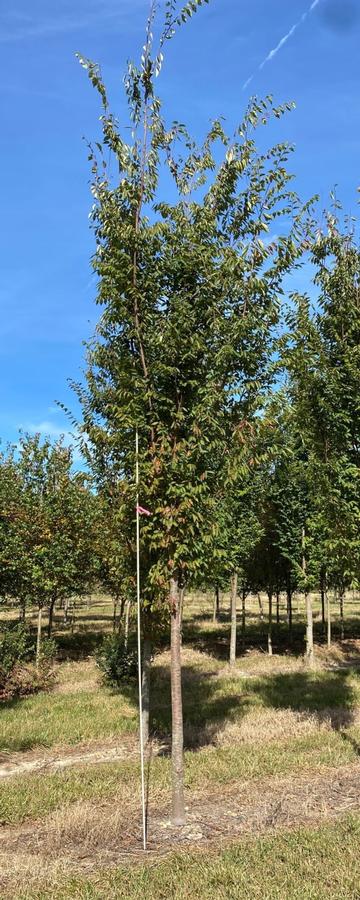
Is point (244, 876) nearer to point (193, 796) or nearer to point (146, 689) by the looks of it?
point (193, 796)

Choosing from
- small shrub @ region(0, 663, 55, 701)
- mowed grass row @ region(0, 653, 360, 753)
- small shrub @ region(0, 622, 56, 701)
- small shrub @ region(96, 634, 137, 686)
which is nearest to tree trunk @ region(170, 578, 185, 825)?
mowed grass row @ region(0, 653, 360, 753)

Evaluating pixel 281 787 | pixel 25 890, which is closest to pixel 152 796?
pixel 281 787

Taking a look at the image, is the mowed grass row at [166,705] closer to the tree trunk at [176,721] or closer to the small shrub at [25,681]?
the small shrub at [25,681]

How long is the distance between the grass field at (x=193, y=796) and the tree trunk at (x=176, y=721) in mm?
267

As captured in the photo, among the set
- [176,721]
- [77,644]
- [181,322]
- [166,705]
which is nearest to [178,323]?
[181,322]

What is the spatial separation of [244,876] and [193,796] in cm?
310

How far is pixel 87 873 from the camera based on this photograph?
578 cm

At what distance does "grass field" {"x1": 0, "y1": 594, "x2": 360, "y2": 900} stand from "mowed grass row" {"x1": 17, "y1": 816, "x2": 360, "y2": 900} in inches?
0.7

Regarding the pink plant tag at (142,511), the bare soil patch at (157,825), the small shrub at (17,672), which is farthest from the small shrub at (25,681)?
the pink plant tag at (142,511)

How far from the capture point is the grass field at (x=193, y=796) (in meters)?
5.49

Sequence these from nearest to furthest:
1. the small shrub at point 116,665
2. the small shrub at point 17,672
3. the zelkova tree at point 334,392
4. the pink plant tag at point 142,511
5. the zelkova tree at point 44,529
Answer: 1. the pink plant tag at point 142,511
2. the zelkova tree at point 334,392
3. the small shrub at point 17,672
4. the small shrub at point 116,665
5. the zelkova tree at point 44,529

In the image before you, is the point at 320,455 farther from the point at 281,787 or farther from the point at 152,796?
the point at 152,796

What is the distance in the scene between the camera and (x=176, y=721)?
7.54 meters

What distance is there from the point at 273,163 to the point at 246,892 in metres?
8.72
